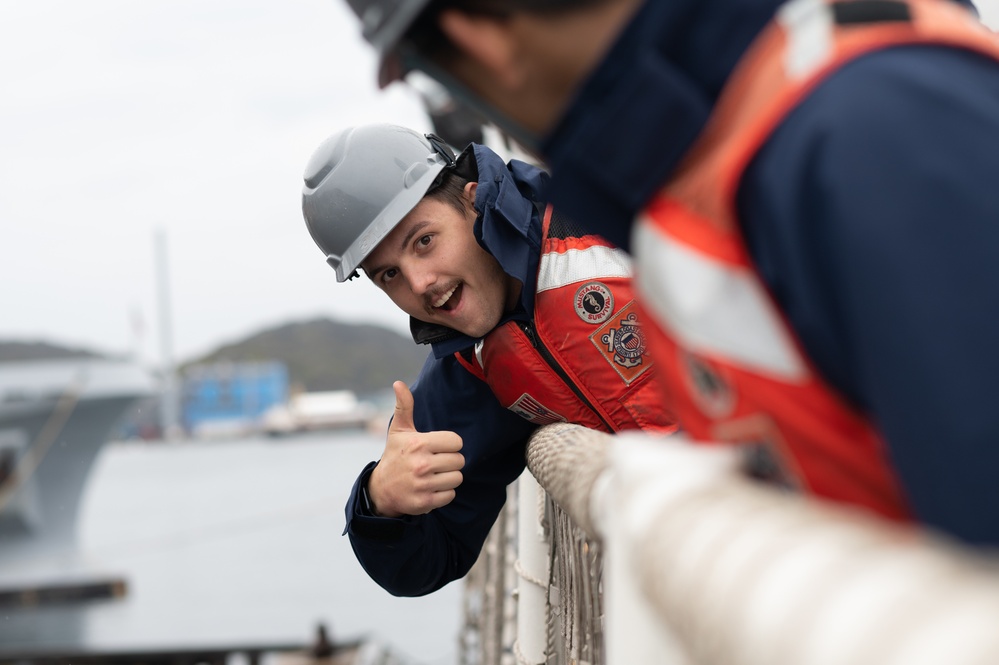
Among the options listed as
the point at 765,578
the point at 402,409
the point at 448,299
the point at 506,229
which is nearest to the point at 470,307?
the point at 448,299

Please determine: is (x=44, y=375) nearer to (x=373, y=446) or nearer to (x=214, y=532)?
(x=214, y=532)

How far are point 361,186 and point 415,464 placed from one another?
0.73 m

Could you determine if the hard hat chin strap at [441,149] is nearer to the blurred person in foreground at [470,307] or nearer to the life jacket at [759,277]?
the blurred person in foreground at [470,307]

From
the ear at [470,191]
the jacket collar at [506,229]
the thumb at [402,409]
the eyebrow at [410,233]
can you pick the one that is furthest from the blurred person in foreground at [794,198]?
the ear at [470,191]

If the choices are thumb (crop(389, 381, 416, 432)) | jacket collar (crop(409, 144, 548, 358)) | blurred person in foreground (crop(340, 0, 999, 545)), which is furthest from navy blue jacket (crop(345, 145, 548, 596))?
blurred person in foreground (crop(340, 0, 999, 545))

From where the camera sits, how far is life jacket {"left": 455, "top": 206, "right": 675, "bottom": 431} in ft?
7.79

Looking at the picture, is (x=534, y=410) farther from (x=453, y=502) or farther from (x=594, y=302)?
(x=453, y=502)

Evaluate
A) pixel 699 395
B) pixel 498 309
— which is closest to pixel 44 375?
pixel 498 309

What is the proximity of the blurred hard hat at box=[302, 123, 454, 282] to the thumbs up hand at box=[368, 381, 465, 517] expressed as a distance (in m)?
0.43

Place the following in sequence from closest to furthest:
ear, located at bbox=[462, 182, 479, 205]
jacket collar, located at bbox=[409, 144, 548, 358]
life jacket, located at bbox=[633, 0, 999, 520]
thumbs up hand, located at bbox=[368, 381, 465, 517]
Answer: life jacket, located at bbox=[633, 0, 999, 520], thumbs up hand, located at bbox=[368, 381, 465, 517], jacket collar, located at bbox=[409, 144, 548, 358], ear, located at bbox=[462, 182, 479, 205]

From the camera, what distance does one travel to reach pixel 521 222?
7.71 ft

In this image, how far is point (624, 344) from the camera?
2373 millimetres

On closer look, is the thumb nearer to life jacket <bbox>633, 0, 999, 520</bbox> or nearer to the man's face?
the man's face

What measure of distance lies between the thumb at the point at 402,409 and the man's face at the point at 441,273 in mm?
252
